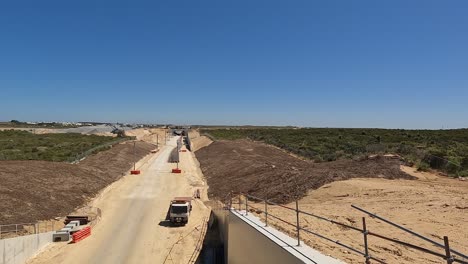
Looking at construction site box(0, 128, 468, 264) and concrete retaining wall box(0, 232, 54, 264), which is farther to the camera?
concrete retaining wall box(0, 232, 54, 264)

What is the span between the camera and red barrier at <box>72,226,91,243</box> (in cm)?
2710

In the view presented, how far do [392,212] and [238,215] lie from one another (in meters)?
7.03

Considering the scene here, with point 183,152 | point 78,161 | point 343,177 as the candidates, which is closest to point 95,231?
point 343,177

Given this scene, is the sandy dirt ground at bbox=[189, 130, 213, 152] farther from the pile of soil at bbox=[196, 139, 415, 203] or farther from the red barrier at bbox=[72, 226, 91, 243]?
the red barrier at bbox=[72, 226, 91, 243]

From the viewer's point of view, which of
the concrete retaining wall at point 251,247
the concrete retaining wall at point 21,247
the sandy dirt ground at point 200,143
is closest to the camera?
the concrete retaining wall at point 251,247

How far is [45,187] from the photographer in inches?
1485

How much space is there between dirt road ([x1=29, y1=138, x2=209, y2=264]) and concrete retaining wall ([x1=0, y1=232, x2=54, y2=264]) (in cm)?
56

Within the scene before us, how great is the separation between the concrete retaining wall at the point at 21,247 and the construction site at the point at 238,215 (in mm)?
58

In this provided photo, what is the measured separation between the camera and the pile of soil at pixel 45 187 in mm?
31016

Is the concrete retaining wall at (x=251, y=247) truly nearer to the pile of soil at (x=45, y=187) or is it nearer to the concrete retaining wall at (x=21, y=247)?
the concrete retaining wall at (x=21, y=247)

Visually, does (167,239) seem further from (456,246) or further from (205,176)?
(205,176)

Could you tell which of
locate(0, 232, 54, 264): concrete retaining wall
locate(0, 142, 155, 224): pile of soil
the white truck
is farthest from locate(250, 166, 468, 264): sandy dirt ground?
locate(0, 142, 155, 224): pile of soil

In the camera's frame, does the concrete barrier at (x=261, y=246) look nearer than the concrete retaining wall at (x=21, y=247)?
Yes

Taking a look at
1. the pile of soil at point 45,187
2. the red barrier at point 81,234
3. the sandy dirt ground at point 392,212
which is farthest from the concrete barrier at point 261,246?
the pile of soil at point 45,187
